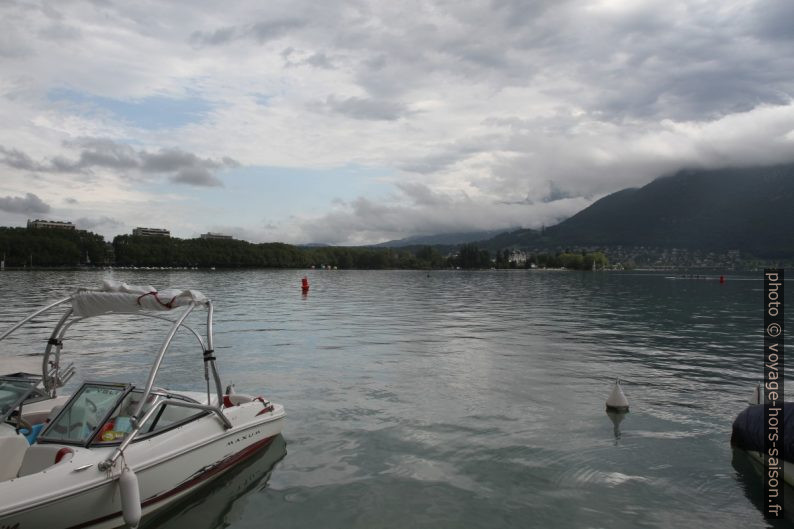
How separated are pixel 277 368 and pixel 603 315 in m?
Result: 37.9

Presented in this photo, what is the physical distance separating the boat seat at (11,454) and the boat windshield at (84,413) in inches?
17.3

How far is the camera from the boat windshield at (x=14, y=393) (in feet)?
41.4

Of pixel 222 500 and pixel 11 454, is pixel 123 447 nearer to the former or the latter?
pixel 11 454

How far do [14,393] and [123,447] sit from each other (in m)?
5.54

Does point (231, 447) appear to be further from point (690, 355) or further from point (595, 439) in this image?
point (690, 355)

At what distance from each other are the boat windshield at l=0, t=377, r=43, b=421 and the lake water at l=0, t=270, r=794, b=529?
14.8ft

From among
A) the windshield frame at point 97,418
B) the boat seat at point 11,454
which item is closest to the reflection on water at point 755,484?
the windshield frame at point 97,418

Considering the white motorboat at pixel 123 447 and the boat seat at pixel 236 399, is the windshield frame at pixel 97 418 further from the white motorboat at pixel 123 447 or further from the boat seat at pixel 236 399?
the boat seat at pixel 236 399

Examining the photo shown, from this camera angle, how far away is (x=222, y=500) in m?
12.1

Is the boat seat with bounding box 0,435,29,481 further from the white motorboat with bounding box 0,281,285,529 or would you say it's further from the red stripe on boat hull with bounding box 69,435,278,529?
the red stripe on boat hull with bounding box 69,435,278,529

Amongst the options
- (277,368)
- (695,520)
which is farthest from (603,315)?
(695,520)

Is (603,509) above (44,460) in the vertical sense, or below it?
below

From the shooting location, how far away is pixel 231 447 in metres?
13.3

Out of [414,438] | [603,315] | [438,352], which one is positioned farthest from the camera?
[603,315]
